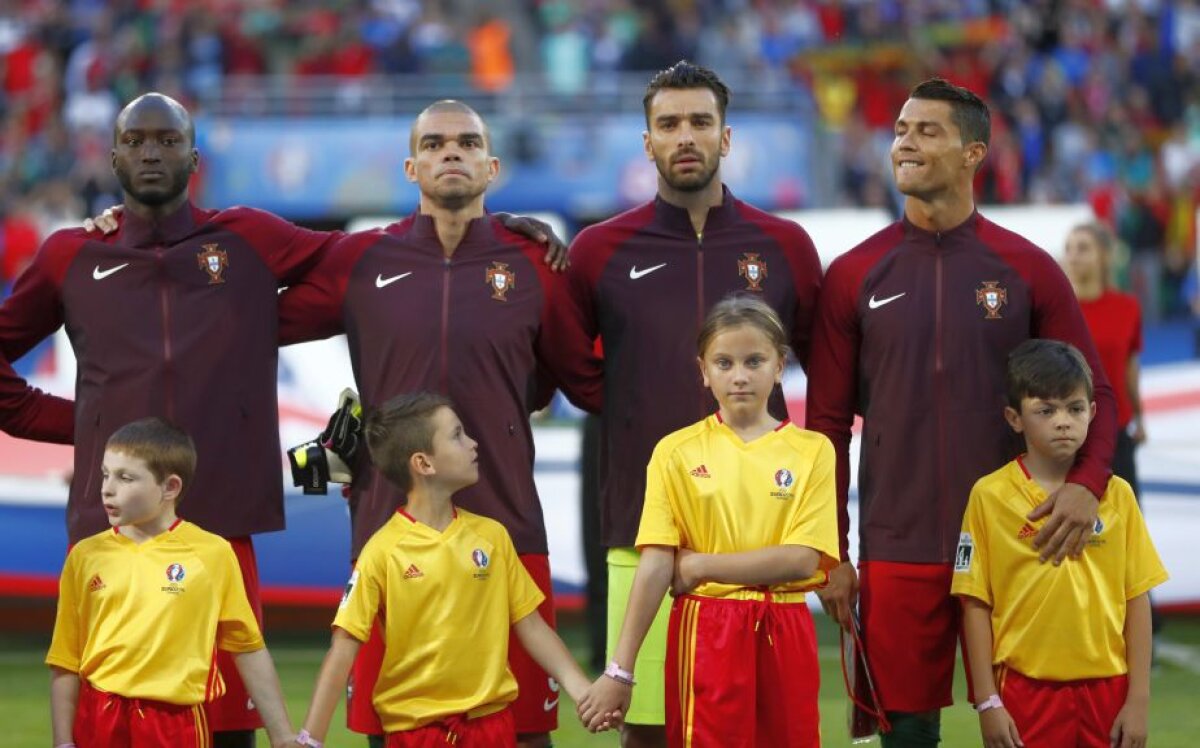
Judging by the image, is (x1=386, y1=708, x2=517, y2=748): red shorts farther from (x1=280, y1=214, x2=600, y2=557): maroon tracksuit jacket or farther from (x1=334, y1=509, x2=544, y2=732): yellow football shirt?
(x1=280, y1=214, x2=600, y2=557): maroon tracksuit jacket

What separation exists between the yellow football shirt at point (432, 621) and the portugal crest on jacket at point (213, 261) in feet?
3.23

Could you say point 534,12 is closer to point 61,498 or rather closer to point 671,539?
point 61,498

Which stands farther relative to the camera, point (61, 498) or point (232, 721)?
point (61, 498)

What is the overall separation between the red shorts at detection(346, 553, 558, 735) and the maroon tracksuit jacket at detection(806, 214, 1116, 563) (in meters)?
0.85

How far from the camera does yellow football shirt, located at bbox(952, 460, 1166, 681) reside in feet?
17.5

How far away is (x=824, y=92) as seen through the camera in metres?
21.4

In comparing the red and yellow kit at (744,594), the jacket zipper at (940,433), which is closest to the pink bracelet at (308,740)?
the red and yellow kit at (744,594)

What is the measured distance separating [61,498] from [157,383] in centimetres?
412

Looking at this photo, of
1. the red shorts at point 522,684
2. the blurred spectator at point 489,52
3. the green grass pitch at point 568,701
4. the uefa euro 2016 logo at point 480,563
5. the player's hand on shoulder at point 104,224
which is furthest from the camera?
the blurred spectator at point 489,52

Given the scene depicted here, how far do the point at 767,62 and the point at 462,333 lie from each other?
16.8 m

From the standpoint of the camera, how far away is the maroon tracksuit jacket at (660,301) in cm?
567

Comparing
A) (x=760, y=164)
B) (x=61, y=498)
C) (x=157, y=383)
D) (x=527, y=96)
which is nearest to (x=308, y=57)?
(x=527, y=96)

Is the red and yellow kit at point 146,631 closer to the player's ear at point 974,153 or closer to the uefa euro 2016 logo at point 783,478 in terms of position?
the uefa euro 2016 logo at point 783,478

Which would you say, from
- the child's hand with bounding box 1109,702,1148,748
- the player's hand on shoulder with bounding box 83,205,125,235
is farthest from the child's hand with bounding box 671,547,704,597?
the player's hand on shoulder with bounding box 83,205,125,235
